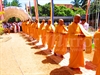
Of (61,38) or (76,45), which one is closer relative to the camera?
(76,45)

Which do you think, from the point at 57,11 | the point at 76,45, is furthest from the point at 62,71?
the point at 57,11

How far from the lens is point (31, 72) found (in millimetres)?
7203

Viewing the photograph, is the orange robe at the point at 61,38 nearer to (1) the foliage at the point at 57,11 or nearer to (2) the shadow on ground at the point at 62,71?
(2) the shadow on ground at the point at 62,71

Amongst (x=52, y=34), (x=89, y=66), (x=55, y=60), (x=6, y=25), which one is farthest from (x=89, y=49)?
(x=6, y=25)

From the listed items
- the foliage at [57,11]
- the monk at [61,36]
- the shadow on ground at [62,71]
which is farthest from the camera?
the foliage at [57,11]

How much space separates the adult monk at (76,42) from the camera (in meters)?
7.07

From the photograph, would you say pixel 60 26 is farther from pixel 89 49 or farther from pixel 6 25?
pixel 6 25

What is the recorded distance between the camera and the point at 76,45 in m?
7.15

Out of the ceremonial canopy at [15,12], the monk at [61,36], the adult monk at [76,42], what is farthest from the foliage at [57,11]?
the adult monk at [76,42]

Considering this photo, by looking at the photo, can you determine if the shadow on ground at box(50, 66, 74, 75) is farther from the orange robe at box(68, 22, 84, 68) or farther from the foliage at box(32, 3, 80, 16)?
the foliage at box(32, 3, 80, 16)

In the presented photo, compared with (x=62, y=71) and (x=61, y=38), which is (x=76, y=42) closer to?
(x=62, y=71)

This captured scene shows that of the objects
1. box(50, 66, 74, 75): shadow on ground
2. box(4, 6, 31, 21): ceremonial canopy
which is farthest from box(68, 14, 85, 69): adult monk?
box(4, 6, 31, 21): ceremonial canopy

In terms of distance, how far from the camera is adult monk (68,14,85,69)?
7070 millimetres

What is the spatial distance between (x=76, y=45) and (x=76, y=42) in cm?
11
